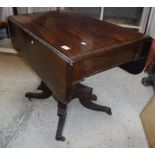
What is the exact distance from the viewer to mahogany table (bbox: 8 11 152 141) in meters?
0.99

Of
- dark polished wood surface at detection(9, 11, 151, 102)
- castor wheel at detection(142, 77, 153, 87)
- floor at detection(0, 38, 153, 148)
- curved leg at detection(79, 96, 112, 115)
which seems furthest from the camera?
castor wheel at detection(142, 77, 153, 87)

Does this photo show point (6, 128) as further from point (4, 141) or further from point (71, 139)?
point (71, 139)

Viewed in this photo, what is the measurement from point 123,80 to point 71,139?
1044mm

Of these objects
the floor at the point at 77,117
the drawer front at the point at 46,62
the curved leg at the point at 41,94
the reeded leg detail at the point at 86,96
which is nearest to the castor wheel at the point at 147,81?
the floor at the point at 77,117

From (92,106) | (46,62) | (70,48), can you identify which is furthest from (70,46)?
(92,106)

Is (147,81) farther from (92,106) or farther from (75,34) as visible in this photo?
(75,34)

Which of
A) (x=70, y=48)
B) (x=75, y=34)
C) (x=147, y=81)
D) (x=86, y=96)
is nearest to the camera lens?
(x=70, y=48)

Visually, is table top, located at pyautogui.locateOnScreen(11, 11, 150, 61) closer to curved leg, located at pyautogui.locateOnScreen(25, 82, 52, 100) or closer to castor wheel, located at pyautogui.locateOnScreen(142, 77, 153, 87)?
curved leg, located at pyautogui.locateOnScreen(25, 82, 52, 100)


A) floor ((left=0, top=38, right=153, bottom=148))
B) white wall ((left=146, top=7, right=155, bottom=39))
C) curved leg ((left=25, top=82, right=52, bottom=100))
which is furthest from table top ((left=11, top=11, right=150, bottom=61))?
white wall ((left=146, top=7, right=155, bottom=39))

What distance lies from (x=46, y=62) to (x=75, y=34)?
280mm

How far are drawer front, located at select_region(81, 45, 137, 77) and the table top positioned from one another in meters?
0.05

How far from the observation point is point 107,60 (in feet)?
3.66
